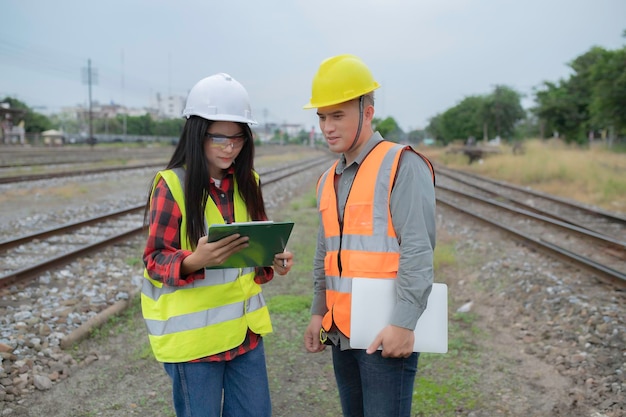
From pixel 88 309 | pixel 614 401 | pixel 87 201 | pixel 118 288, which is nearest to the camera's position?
pixel 614 401

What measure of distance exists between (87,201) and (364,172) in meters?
12.9

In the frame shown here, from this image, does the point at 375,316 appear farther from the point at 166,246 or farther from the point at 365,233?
the point at 166,246

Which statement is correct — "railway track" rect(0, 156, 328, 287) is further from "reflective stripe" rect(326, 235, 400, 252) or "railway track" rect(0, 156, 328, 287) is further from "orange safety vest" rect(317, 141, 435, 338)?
"reflective stripe" rect(326, 235, 400, 252)

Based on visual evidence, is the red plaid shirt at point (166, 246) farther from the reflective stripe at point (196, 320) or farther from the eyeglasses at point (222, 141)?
the eyeglasses at point (222, 141)

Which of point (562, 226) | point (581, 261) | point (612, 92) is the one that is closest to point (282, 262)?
point (581, 261)

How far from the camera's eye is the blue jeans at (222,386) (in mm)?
2180

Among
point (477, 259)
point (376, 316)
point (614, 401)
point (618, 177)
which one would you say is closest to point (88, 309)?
point (376, 316)

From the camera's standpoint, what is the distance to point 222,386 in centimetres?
237

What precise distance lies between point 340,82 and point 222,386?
1447mm

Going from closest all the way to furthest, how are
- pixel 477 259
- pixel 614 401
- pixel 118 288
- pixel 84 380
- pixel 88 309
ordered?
pixel 614 401 → pixel 84 380 → pixel 88 309 → pixel 118 288 → pixel 477 259

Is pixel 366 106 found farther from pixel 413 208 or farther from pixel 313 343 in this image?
pixel 313 343

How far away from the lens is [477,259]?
817cm

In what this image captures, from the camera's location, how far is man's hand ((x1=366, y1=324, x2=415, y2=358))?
1.94 metres

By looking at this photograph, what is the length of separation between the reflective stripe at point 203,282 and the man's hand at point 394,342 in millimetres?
700
